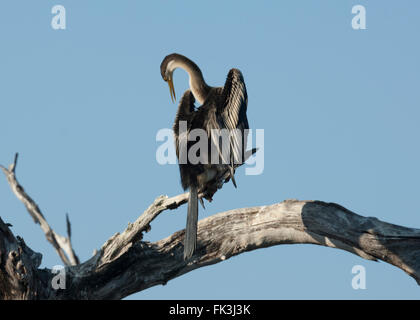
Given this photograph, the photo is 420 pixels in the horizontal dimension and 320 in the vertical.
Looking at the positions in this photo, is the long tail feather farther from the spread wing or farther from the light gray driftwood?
the spread wing

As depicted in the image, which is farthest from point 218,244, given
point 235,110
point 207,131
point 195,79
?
point 195,79

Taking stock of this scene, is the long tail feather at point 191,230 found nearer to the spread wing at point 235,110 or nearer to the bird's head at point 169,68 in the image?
the spread wing at point 235,110

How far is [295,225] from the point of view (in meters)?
6.41

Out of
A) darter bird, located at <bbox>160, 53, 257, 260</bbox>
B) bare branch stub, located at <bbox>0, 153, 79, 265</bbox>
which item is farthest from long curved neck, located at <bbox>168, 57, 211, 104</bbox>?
bare branch stub, located at <bbox>0, 153, 79, 265</bbox>

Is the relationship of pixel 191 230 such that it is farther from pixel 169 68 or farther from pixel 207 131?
pixel 169 68

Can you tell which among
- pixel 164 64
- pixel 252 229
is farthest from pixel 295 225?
pixel 164 64

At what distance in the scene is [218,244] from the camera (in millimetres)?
6566

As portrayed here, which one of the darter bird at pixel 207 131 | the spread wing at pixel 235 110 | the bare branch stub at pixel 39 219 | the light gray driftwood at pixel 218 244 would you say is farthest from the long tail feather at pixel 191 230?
the bare branch stub at pixel 39 219

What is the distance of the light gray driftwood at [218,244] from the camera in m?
6.20

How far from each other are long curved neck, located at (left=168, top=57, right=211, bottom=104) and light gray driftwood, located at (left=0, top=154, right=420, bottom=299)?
1645mm

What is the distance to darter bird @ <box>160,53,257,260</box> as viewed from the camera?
686cm

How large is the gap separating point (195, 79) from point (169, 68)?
39 cm
